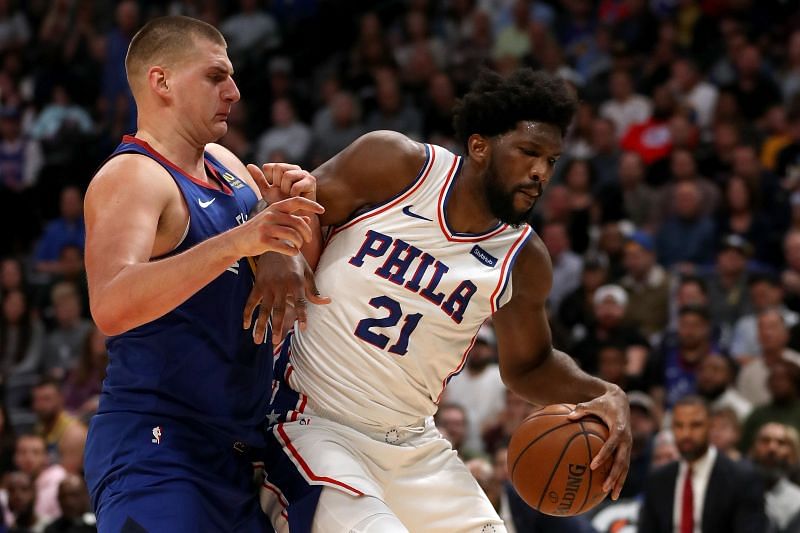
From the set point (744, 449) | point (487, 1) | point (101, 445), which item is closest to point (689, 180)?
point (744, 449)

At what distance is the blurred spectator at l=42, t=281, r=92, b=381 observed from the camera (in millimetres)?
11578

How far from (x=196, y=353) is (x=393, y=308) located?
0.70 meters

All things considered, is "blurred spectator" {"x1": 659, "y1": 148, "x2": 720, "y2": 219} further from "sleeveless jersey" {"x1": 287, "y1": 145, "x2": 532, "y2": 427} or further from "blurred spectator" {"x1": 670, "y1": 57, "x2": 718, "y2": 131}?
"sleeveless jersey" {"x1": 287, "y1": 145, "x2": 532, "y2": 427}

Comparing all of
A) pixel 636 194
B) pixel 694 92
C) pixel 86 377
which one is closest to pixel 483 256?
pixel 86 377

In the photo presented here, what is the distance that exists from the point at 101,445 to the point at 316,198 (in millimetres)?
1055

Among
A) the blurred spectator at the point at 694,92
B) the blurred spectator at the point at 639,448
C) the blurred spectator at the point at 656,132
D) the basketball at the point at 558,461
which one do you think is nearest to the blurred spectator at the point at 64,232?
the blurred spectator at the point at 656,132

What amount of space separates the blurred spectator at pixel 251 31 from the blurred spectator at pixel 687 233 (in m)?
6.05

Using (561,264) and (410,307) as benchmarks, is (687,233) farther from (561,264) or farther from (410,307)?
(410,307)

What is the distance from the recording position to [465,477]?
4348mm

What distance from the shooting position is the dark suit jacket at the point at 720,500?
7.55 m

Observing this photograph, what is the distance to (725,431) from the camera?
8570mm

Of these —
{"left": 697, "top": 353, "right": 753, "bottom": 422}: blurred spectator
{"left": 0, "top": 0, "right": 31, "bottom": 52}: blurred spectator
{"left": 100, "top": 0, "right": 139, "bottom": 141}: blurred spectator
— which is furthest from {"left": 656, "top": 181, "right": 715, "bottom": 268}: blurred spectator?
{"left": 0, "top": 0, "right": 31, "bottom": 52}: blurred spectator

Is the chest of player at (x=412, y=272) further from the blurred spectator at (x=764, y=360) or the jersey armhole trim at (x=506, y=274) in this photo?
the blurred spectator at (x=764, y=360)

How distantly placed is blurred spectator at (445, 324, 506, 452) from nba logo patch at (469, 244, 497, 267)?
5.30m
